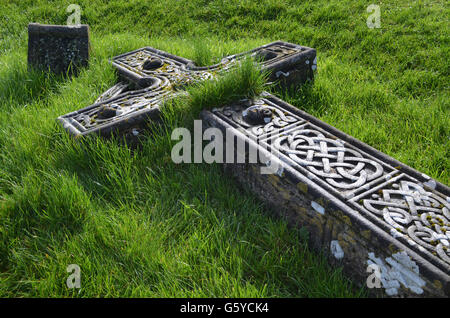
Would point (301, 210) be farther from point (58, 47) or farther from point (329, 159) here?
→ point (58, 47)

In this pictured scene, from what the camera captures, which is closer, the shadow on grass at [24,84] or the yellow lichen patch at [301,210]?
the yellow lichen patch at [301,210]

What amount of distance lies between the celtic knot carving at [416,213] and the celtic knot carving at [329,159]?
172 millimetres

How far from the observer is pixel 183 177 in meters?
2.99

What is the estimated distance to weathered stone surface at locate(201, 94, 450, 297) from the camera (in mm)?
1869

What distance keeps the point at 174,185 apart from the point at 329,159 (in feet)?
3.70

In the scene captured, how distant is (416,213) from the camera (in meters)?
2.09

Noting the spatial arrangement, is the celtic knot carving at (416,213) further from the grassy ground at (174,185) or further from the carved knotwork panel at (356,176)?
the grassy ground at (174,185)

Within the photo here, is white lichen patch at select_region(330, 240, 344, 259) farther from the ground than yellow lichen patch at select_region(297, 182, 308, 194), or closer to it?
closer to it

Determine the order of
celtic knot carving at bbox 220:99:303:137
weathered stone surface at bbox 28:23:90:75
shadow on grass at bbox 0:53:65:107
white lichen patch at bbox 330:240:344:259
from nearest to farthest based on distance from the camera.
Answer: white lichen patch at bbox 330:240:344:259
celtic knot carving at bbox 220:99:303:137
shadow on grass at bbox 0:53:65:107
weathered stone surface at bbox 28:23:90:75

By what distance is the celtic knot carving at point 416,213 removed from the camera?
6.27ft

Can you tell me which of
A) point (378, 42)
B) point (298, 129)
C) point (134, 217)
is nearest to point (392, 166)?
point (298, 129)

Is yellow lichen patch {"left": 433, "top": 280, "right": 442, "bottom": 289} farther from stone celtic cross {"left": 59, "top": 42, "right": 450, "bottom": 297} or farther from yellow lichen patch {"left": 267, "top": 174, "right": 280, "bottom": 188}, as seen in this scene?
yellow lichen patch {"left": 267, "top": 174, "right": 280, "bottom": 188}

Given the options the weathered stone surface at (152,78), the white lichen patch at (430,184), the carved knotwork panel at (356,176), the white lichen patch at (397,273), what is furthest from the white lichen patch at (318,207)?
the weathered stone surface at (152,78)

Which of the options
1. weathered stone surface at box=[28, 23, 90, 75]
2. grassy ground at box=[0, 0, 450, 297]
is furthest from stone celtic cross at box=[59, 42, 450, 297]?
weathered stone surface at box=[28, 23, 90, 75]
